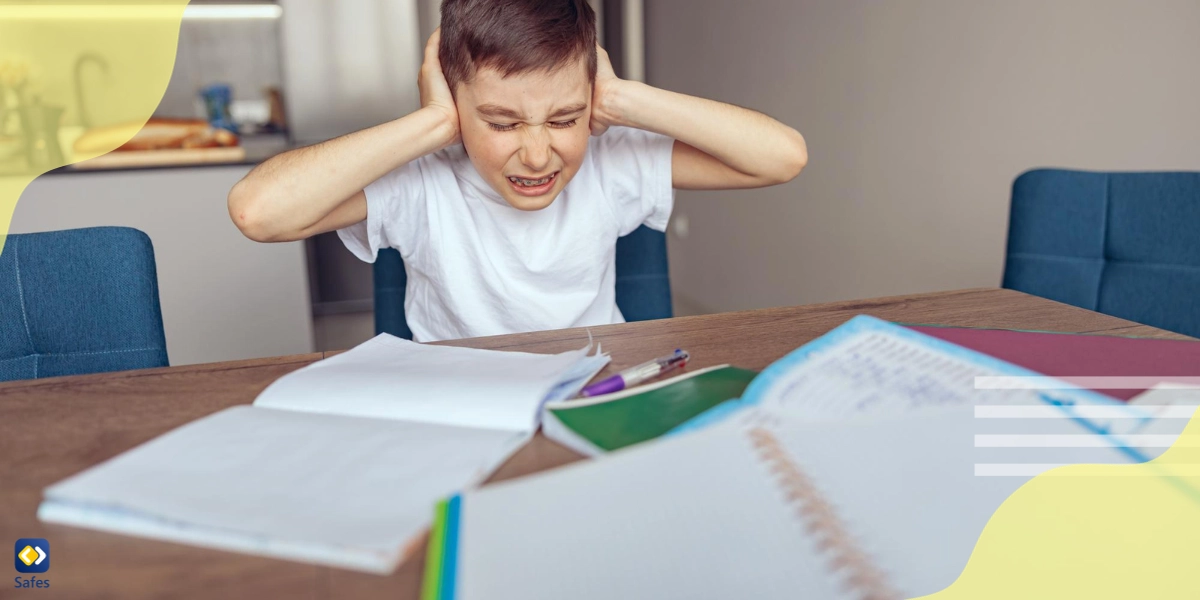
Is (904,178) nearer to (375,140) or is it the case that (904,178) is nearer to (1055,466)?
(375,140)

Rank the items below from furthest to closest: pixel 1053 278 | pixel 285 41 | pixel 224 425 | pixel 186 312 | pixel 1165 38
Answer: pixel 285 41 → pixel 186 312 → pixel 1165 38 → pixel 1053 278 → pixel 224 425

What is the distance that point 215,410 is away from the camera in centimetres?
62

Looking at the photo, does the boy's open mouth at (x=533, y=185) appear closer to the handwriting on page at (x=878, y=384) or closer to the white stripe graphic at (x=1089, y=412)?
the handwriting on page at (x=878, y=384)

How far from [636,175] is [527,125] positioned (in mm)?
285

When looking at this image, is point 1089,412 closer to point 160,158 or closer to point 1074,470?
point 1074,470

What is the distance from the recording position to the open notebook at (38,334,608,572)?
417 mm

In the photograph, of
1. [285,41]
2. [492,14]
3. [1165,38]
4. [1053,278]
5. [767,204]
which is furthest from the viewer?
[285,41]

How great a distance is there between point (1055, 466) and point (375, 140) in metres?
0.84

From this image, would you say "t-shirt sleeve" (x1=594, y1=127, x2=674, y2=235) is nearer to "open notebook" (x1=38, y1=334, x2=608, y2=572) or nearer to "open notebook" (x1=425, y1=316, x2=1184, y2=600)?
"open notebook" (x1=38, y1=334, x2=608, y2=572)

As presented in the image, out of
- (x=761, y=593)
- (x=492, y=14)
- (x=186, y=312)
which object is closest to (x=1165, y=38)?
(x=492, y=14)

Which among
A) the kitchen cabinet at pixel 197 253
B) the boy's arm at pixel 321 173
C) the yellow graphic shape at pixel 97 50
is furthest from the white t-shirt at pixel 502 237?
the yellow graphic shape at pixel 97 50

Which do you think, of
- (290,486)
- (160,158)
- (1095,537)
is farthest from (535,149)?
(160,158)

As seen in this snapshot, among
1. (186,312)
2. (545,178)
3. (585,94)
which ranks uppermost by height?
(585,94)

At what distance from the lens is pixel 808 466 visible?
1.46ft
